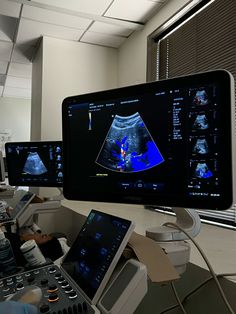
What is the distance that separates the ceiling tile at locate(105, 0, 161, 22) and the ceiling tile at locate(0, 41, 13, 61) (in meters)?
1.50

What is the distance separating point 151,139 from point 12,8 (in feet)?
8.78

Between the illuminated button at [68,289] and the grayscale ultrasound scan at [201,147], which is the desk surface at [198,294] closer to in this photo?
the illuminated button at [68,289]

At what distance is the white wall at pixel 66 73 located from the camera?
11.1 ft

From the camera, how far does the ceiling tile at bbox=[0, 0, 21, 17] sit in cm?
272

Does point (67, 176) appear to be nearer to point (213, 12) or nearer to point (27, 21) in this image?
point (213, 12)

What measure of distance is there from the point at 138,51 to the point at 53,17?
3.06 feet

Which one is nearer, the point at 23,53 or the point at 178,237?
the point at 178,237

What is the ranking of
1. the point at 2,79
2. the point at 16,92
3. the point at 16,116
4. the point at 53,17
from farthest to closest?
the point at 16,116
the point at 16,92
the point at 2,79
the point at 53,17

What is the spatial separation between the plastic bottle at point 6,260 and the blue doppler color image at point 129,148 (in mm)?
380

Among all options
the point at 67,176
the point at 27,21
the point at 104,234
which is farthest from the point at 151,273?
the point at 27,21

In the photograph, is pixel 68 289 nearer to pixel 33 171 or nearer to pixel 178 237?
pixel 178 237

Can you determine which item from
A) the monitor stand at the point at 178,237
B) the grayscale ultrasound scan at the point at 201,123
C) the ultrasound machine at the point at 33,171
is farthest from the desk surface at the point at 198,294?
the ultrasound machine at the point at 33,171

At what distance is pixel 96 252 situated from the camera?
758 millimetres

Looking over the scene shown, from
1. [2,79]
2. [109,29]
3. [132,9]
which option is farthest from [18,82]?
[132,9]
